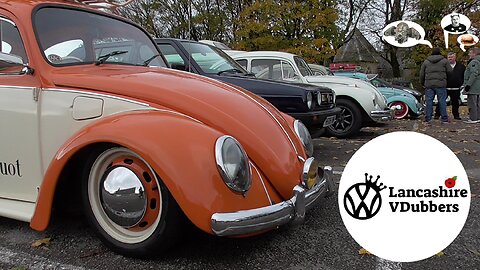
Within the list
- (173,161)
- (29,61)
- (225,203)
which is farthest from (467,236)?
(29,61)

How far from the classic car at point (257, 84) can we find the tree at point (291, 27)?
1346 centimetres

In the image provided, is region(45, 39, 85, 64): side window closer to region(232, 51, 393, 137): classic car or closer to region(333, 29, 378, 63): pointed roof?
region(232, 51, 393, 137): classic car

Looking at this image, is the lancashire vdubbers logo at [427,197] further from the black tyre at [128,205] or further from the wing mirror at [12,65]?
the wing mirror at [12,65]

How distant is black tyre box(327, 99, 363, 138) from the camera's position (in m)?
7.97

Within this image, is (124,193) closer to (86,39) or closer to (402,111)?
(86,39)

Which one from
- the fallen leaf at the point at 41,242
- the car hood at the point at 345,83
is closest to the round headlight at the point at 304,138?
the fallen leaf at the point at 41,242

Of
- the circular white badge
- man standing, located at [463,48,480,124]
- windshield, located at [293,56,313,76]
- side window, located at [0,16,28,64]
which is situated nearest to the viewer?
the circular white badge

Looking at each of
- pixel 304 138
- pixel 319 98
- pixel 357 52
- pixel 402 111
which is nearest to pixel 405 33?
pixel 402 111

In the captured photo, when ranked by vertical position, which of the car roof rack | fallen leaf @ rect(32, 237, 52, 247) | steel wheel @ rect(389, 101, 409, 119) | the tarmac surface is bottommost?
steel wheel @ rect(389, 101, 409, 119)

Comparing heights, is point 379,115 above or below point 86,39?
below

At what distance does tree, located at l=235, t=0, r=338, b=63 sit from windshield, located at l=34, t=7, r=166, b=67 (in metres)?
15.8

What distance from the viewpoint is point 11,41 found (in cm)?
322

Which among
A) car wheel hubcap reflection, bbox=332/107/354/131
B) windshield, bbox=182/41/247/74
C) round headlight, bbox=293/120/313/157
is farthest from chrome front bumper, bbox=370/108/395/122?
round headlight, bbox=293/120/313/157

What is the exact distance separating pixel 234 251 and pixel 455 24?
1017 inches
